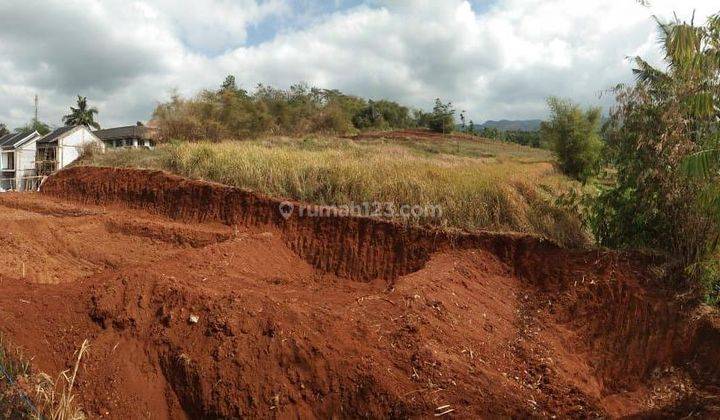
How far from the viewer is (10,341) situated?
398cm

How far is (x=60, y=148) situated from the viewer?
75.4 feet

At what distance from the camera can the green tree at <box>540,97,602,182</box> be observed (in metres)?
17.0

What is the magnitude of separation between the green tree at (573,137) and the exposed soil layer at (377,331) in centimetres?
1251

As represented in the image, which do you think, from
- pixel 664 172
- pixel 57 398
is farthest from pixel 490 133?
pixel 57 398

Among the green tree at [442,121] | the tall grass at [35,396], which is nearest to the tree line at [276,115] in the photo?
the green tree at [442,121]

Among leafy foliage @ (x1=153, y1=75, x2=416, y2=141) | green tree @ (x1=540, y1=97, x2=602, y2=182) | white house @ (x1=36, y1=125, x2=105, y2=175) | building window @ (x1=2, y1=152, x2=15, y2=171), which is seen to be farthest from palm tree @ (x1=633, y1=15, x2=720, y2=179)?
building window @ (x1=2, y1=152, x2=15, y2=171)

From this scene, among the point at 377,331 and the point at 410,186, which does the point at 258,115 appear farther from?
the point at 377,331

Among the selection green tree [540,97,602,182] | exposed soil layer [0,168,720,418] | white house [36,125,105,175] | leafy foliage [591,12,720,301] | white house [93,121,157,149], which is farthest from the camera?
white house [93,121,157,149]

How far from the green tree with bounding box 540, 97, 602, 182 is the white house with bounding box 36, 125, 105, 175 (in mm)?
19320

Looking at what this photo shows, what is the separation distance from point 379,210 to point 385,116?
34105mm

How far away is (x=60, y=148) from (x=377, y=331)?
2412 cm

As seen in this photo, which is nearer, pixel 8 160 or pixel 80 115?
pixel 8 160

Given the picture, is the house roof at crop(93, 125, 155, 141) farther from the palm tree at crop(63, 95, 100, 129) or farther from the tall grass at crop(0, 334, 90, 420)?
the tall grass at crop(0, 334, 90, 420)

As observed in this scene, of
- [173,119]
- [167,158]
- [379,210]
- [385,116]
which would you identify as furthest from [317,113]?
[379,210]
